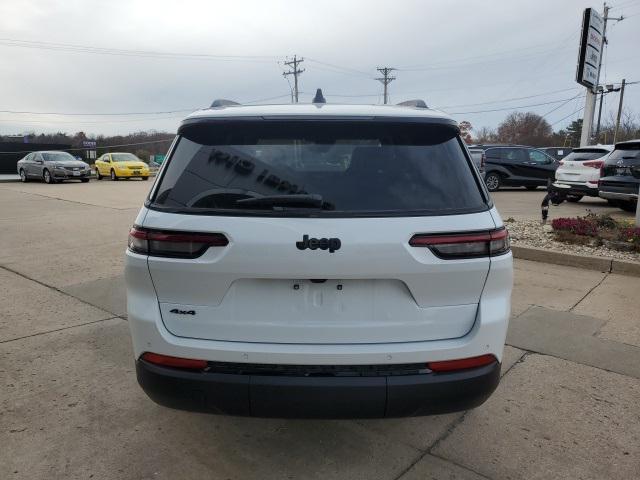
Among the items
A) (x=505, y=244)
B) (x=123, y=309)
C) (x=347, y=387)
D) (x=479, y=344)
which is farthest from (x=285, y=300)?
(x=123, y=309)

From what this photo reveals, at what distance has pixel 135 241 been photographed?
7.42ft

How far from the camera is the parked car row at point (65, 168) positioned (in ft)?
81.7

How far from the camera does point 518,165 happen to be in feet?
59.4

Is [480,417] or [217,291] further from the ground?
[217,291]

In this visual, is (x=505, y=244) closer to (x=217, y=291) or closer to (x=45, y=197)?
(x=217, y=291)

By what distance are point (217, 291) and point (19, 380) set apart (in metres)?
2.25

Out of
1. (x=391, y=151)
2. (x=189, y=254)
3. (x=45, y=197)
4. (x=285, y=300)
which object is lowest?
(x=45, y=197)

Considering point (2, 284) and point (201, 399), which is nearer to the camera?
point (201, 399)

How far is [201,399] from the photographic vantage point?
7.11ft

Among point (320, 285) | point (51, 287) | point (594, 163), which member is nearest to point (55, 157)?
point (51, 287)

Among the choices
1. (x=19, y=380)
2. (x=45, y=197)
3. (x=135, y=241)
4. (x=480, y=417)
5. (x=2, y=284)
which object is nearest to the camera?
(x=135, y=241)

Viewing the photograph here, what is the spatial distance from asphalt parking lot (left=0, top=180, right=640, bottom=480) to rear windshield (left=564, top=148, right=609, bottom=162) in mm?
9881

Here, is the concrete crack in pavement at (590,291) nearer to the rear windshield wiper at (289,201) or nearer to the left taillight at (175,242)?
the rear windshield wiper at (289,201)

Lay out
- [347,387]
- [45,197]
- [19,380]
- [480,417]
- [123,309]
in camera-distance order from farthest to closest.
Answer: [45,197], [123,309], [19,380], [480,417], [347,387]
